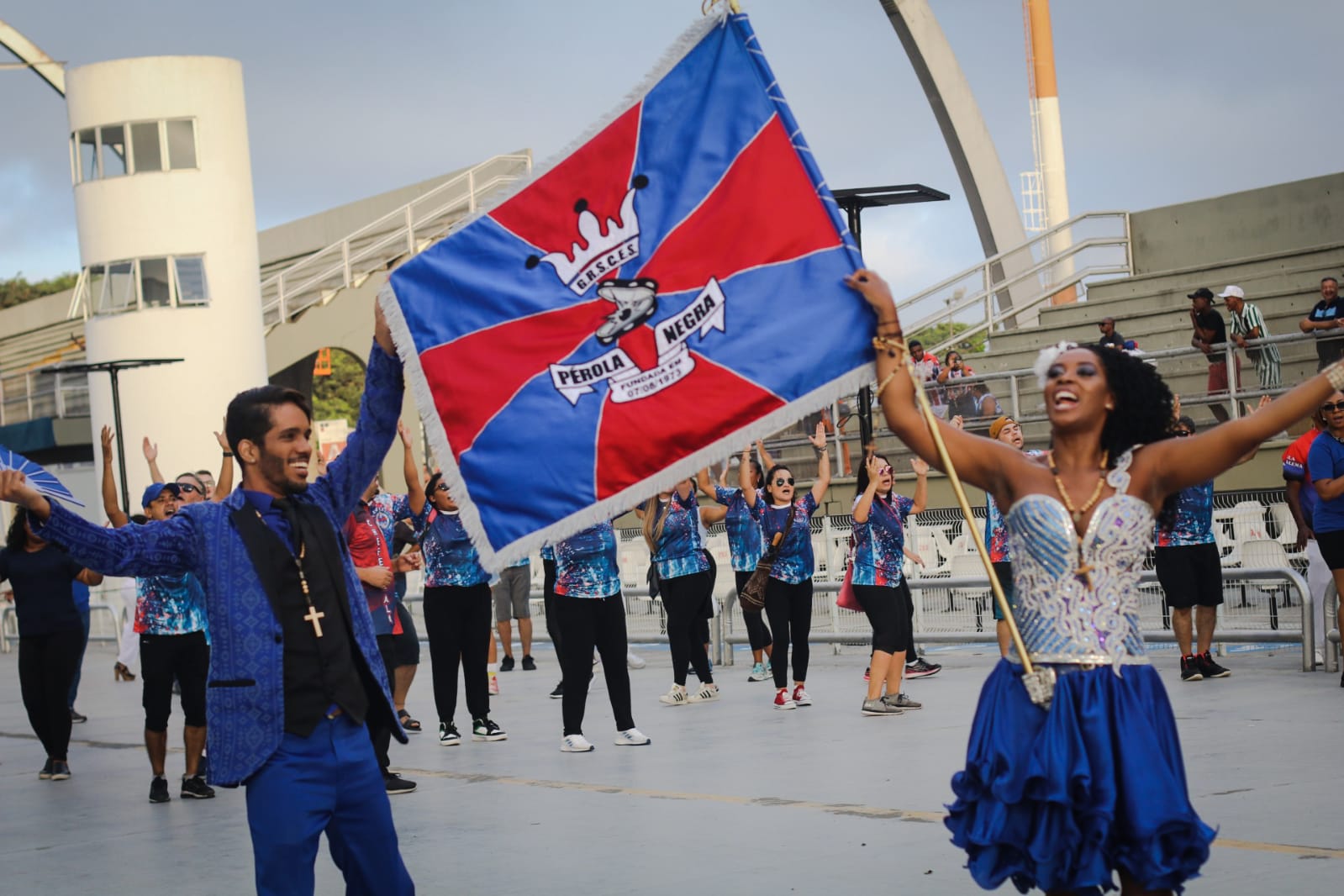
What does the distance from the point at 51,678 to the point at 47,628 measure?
1.09 ft

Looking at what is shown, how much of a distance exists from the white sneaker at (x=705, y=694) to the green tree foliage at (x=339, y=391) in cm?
4623

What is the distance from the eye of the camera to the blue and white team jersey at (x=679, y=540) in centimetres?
1241

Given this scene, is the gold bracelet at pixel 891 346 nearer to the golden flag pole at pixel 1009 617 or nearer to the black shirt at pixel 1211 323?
the golden flag pole at pixel 1009 617

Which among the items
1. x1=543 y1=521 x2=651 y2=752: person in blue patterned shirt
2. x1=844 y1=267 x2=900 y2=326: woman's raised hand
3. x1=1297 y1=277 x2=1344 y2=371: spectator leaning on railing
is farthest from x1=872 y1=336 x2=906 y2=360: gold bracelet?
x1=1297 y1=277 x2=1344 y2=371: spectator leaning on railing

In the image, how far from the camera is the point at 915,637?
46.3 feet

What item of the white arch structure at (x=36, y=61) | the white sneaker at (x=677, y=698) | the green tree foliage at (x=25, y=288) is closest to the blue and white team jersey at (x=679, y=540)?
the white sneaker at (x=677, y=698)

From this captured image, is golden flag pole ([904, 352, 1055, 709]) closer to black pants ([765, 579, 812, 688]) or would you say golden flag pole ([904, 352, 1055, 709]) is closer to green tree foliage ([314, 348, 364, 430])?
black pants ([765, 579, 812, 688])

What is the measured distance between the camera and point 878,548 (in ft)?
37.6

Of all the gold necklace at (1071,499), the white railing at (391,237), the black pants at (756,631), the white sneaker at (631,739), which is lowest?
the white sneaker at (631,739)

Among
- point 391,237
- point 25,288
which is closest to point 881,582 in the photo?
point 391,237

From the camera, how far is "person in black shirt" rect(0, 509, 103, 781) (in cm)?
1062

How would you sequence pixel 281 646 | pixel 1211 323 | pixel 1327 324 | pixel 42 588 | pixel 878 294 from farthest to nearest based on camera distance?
pixel 1211 323
pixel 1327 324
pixel 42 588
pixel 878 294
pixel 281 646

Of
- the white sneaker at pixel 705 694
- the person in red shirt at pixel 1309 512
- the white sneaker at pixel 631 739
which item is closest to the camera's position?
the white sneaker at pixel 631 739

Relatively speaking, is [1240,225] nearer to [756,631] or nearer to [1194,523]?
[756,631]
